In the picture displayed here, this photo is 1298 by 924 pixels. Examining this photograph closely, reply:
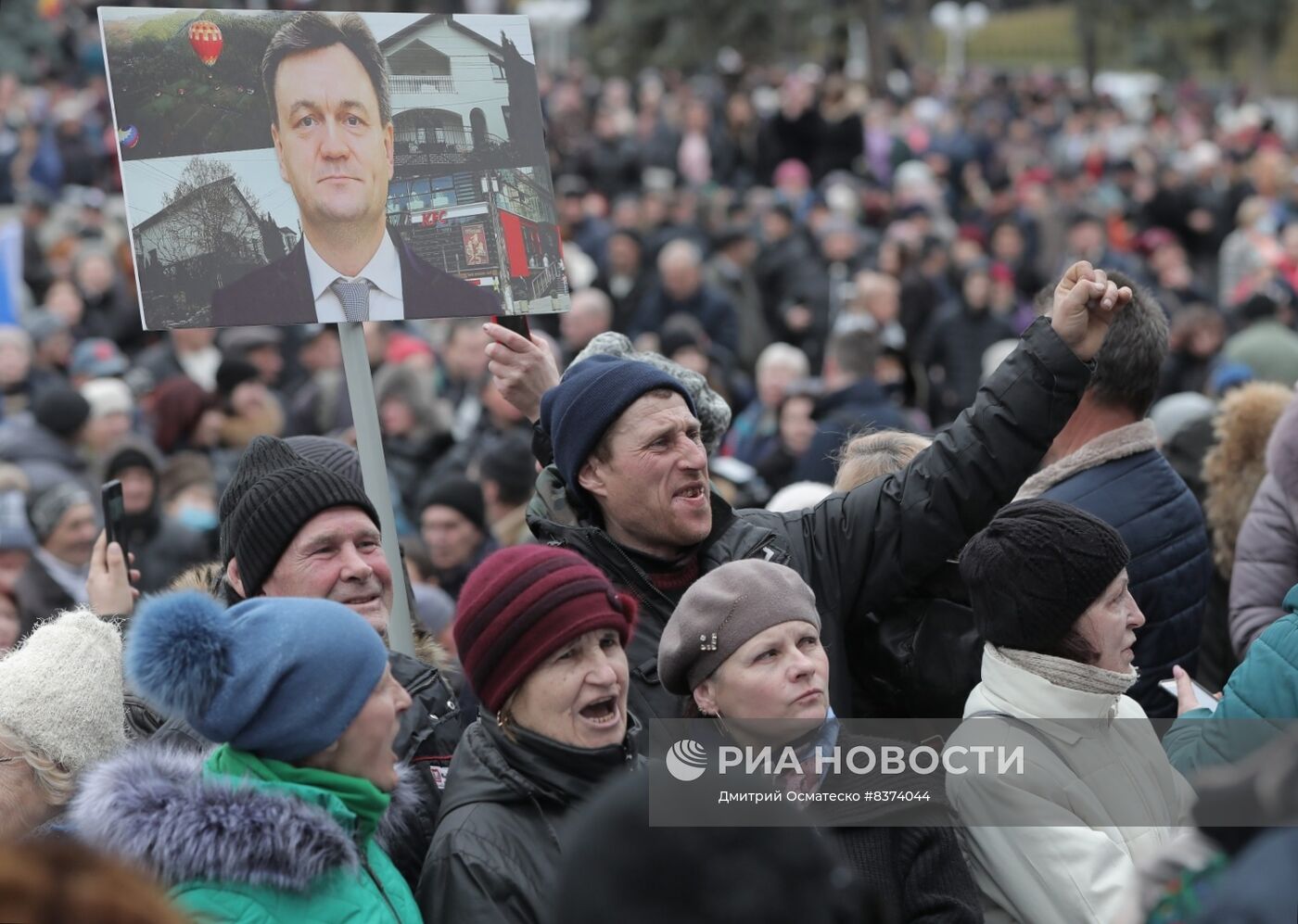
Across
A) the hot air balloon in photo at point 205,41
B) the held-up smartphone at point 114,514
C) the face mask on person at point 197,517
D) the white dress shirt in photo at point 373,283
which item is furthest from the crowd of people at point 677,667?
the face mask on person at point 197,517

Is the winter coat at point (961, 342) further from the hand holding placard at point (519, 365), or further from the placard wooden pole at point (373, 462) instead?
the placard wooden pole at point (373, 462)

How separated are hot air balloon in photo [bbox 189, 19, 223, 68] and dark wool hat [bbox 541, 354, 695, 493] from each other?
1105 mm

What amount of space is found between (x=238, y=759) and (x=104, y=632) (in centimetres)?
85

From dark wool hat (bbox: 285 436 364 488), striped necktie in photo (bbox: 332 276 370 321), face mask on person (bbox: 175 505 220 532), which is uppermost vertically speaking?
striped necktie in photo (bbox: 332 276 370 321)

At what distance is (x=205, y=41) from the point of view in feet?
12.5

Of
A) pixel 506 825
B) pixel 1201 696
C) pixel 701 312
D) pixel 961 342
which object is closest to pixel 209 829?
pixel 506 825

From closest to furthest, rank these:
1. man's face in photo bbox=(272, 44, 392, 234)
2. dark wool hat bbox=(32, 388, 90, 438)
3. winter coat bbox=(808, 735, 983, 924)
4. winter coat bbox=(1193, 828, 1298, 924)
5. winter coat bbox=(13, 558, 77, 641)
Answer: winter coat bbox=(1193, 828, 1298, 924) → winter coat bbox=(808, 735, 983, 924) → man's face in photo bbox=(272, 44, 392, 234) → winter coat bbox=(13, 558, 77, 641) → dark wool hat bbox=(32, 388, 90, 438)

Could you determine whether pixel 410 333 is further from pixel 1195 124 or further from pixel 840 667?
pixel 1195 124

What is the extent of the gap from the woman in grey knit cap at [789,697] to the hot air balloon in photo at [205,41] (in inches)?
67.0

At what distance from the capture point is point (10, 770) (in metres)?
3.39

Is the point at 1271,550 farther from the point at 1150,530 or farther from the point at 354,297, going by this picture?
the point at 354,297

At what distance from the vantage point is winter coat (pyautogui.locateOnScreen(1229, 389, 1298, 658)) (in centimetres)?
462

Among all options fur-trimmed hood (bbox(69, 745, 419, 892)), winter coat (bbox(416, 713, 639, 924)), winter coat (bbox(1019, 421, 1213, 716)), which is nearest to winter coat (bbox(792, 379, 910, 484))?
winter coat (bbox(1019, 421, 1213, 716))

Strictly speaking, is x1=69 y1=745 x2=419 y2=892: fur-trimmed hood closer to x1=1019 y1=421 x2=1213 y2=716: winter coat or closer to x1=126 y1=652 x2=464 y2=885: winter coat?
x1=126 y1=652 x2=464 y2=885: winter coat
